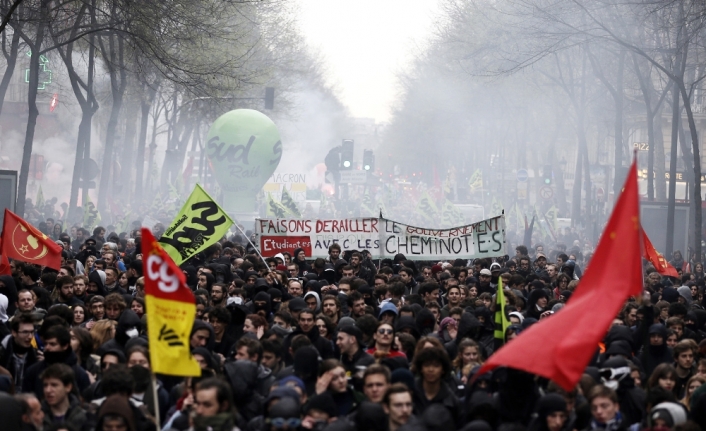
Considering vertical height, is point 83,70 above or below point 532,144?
above

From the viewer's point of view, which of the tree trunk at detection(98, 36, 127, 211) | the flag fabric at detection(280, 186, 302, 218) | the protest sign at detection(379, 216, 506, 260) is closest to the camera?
the protest sign at detection(379, 216, 506, 260)

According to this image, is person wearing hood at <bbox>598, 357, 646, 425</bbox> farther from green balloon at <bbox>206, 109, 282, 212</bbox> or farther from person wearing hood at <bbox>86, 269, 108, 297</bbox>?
green balloon at <bbox>206, 109, 282, 212</bbox>

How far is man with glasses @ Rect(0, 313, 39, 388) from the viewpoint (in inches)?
346

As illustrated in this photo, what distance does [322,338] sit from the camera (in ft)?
31.2

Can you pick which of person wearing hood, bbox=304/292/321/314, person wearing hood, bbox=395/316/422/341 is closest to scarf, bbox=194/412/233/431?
person wearing hood, bbox=395/316/422/341

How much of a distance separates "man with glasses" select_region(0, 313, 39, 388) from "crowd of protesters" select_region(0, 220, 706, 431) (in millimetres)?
10

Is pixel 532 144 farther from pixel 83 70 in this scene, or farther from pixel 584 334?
pixel 584 334

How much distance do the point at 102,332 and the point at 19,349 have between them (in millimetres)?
859

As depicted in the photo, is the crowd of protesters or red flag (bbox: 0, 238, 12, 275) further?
red flag (bbox: 0, 238, 12, 275)

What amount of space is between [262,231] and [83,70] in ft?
181

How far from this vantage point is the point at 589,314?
20.5 feet

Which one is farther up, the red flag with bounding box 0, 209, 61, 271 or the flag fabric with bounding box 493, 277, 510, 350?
the red flag with bounding box 0, 209, 61, 271

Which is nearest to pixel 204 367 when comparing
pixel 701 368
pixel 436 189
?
pixel 701 368

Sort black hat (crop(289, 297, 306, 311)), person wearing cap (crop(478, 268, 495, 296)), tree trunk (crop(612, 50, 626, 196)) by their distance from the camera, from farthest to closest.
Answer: tree trunk (crop(612, 50, 626, 196)), person wearing cap (crop(478, 268, 495, 296)), black hat (crop(289, 297, 306, 311))
